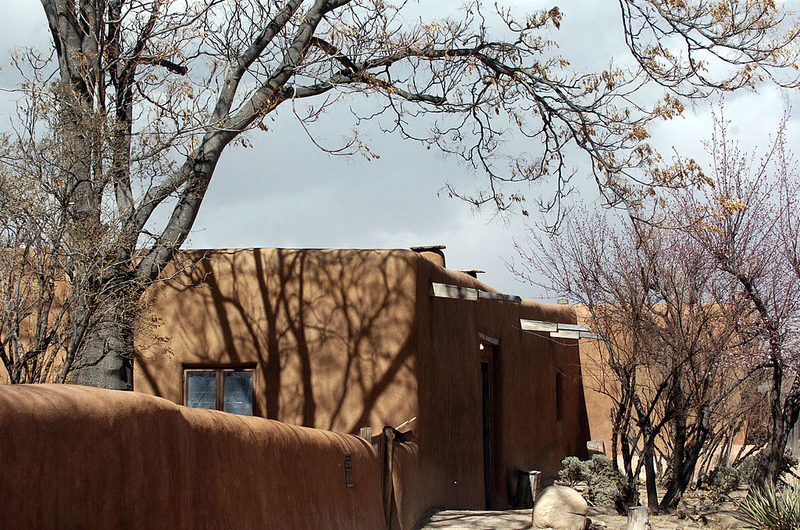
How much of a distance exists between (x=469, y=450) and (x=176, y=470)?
903 centimetres

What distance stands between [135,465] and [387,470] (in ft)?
20.6

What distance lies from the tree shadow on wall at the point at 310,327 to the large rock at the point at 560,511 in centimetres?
220

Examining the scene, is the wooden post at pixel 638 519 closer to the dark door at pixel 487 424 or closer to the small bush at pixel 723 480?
the small bush at pixel 723 480

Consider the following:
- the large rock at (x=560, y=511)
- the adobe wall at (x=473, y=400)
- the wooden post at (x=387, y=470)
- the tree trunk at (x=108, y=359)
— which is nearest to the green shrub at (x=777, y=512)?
the large rock at (x=560, y=511)

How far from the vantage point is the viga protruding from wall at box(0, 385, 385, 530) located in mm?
3114

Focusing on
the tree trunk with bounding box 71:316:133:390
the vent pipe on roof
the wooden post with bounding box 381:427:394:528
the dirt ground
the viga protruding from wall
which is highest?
the vent pipe on roof

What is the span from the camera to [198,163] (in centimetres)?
1066

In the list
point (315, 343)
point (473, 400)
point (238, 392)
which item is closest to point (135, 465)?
point (315, 343)

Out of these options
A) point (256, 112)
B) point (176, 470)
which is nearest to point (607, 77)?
point (256, 112)

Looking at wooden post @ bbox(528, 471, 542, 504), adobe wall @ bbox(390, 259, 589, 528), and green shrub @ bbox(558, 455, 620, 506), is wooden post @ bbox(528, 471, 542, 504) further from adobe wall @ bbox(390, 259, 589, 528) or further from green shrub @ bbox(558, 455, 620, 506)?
green shrub @ bbox(558, 455, 620, 506)

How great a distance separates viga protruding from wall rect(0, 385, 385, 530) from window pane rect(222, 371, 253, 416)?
494 centimetres

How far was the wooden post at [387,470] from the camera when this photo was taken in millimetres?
9656

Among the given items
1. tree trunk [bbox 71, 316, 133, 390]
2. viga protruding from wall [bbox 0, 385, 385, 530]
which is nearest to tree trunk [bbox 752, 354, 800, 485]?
viga protruding from wall [bbox 0, 385, 385, 530]

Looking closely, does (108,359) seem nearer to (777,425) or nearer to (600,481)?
(600,481)
